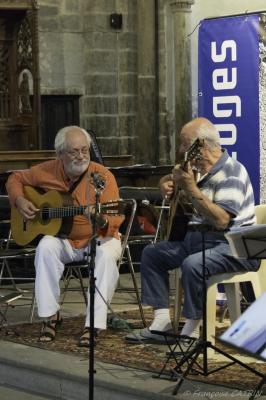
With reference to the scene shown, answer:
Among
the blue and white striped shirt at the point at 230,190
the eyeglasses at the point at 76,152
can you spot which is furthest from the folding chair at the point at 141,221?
the blue and white striped shirt at the point at 230,190

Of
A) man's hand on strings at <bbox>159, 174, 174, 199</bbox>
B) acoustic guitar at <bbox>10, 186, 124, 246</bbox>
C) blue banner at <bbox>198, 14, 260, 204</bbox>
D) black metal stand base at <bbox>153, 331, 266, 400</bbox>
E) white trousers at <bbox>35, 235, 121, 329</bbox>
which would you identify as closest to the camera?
black metal stand base at <bbox>153, 331, 266, 400</bbox>

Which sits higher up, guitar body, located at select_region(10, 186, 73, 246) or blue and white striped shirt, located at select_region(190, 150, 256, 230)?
blue and white striped shirt, located at select_region(190, 150, 256, 230)

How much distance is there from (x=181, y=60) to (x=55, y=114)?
6.37 feet

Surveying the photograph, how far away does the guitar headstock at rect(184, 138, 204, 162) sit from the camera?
672 cm

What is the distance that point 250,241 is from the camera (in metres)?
5.89

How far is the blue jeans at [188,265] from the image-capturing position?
268 inches

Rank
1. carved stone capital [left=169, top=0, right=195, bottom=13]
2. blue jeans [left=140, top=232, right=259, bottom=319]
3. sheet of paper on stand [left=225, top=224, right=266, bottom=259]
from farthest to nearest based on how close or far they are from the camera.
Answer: carved stone capital [left=169, top=0, right=195, bottom=13]
blue jeans [left=140, top=232, right=259, bottom=319]
sheet of paper on stand [left=225, top=224, right=266, bottom=259]

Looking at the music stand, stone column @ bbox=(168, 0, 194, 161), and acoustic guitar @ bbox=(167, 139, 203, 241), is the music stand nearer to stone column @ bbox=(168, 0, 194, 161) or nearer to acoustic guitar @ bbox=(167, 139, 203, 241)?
acoustic guitar @ bbox=(167, 139, 203, 241)

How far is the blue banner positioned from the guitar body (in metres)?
1.36

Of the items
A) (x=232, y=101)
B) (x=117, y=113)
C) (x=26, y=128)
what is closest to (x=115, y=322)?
(x=232, y=101)

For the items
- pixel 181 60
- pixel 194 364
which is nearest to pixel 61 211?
pixel 194 364

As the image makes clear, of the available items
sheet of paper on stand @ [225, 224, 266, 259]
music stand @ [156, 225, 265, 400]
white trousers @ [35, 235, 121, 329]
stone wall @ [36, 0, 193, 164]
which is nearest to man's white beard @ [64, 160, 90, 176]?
white trousers @ [35, 235, 121, 329]

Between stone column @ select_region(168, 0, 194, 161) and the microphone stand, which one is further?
stone column @ select_region(168, 0, 194, 161)

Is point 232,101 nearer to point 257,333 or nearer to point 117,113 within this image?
point 257,333
